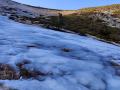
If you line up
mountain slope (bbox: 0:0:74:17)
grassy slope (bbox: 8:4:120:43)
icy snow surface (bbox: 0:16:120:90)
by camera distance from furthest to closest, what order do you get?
mountain slope (bbox: 0:0:74:17), grassy slope (bbox: 8:4:120:43), icy snow surface (bbox: 0:16:120:90)

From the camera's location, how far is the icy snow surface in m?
8.51

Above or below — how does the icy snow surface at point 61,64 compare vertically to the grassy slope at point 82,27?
above

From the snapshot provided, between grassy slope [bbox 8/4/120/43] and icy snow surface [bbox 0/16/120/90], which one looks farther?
grassy slope [bbox 8/4/120/43]

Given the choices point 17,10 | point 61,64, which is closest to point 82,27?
point 17,10

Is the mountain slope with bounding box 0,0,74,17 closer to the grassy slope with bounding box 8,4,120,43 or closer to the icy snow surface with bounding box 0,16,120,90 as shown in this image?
the grassy slope with bounding box 8,4,120,43

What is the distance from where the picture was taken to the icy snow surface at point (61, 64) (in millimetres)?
8508

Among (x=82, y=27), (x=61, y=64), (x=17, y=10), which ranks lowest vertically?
(x=82, y=27)

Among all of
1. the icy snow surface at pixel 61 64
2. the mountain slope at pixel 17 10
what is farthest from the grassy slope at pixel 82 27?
the icy snow surface at pixel 61 64

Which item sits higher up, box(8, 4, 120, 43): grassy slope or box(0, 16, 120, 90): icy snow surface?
box(0, 16, 120, 90): icy snow surface

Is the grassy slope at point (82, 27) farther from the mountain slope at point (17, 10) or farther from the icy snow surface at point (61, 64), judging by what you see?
the icy snow surface at point (61, 64)

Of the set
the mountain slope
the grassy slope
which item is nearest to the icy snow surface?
the grassy slope

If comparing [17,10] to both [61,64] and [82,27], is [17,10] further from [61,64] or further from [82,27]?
[61,64]

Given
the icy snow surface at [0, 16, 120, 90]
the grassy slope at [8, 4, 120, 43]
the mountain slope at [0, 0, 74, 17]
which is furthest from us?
the mountain slope at [0, 0, 74, 17]

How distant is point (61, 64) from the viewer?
32.7 feet
